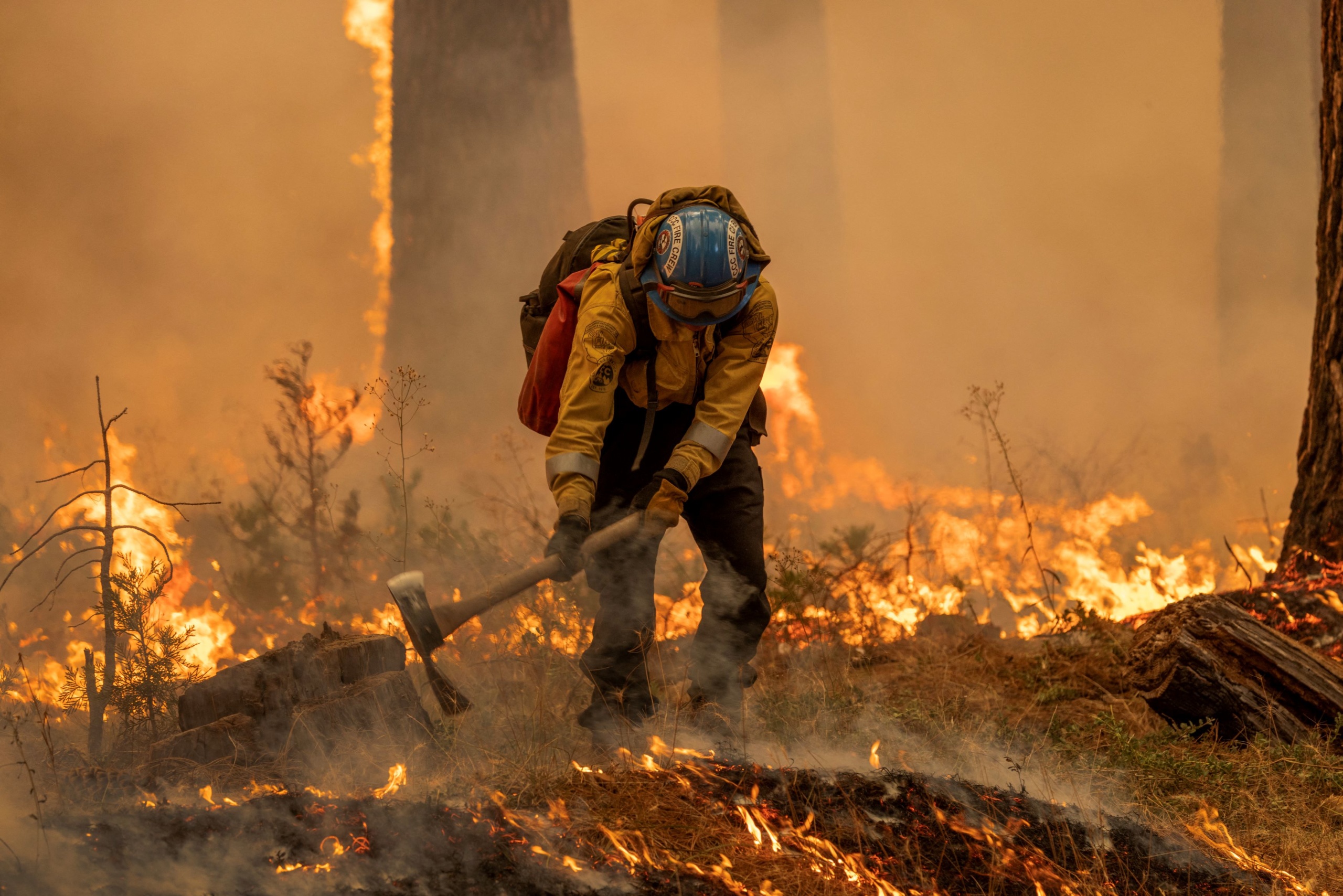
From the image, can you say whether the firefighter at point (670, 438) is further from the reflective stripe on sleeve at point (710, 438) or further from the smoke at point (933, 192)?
the smoke at point (933, 192)

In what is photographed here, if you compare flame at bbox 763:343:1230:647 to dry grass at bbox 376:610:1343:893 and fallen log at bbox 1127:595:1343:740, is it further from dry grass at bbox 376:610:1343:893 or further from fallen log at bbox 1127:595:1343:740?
fallen log at bbox 1127:595:1343:740

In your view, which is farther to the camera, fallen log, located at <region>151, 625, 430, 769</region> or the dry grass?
fallen log, located at <region>151, 625, 430, 769</region>

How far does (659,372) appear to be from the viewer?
3697 mm

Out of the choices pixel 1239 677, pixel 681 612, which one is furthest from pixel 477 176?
pixel 1239 677

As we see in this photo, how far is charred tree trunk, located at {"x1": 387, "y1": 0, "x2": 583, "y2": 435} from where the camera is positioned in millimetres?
9320

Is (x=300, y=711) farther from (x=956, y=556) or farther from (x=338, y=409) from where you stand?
(x=956, y=556)

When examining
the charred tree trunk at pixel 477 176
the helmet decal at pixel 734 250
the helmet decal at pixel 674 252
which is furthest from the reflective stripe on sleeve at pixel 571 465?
the charred tree trunk at pixel 477 176

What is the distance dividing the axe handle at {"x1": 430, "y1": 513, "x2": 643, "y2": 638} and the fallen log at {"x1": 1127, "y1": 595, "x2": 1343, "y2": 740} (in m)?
2.51

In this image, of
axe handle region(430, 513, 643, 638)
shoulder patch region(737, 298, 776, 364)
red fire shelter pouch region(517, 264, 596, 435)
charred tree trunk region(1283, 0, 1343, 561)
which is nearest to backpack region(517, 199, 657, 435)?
red fire shelter pouch region(517, 264, 596, 435)

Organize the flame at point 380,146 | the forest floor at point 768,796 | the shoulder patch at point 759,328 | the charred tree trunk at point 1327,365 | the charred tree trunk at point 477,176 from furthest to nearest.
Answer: the charred tree trunk at point 477,176, the flame at point 380,146, the charred tree trunk at point 1327,365, the shoulder patch at point 759,328, the forest floor at point 768,796

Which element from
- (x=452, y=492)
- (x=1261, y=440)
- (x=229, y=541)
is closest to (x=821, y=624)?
(x=452, y=492)

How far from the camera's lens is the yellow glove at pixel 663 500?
3.52 meters

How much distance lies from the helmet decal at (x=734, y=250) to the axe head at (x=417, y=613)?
168cm

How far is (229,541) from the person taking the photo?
6.64 metres
